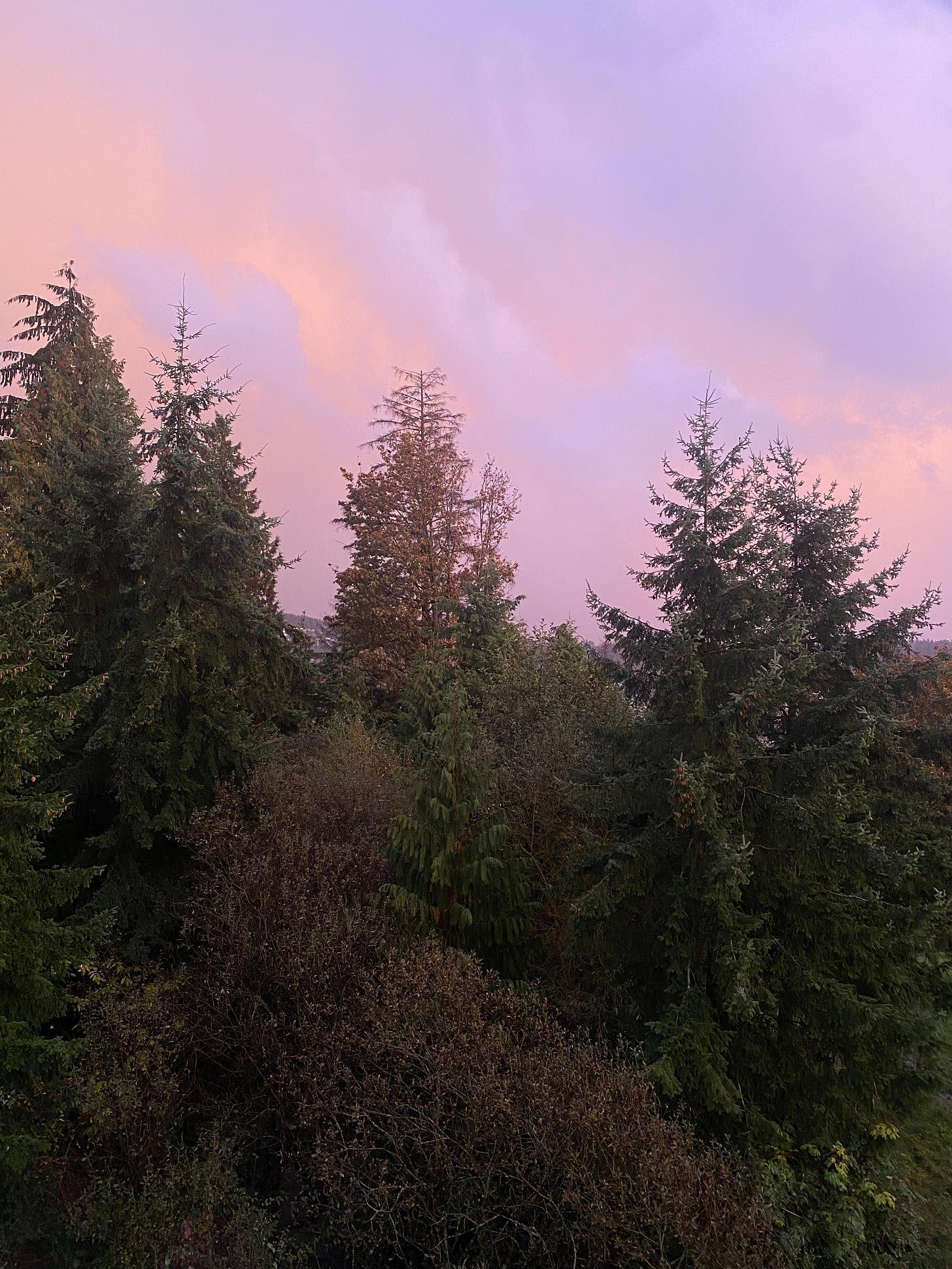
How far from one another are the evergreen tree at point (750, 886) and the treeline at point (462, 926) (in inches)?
2.7

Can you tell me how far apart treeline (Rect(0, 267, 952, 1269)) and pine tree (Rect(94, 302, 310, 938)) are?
82mm

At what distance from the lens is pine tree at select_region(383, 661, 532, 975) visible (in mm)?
12625

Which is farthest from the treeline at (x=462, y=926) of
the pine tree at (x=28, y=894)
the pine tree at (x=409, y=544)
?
the pine tree at (x=409, y=544)

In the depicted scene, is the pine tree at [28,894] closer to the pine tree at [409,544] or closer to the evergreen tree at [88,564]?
the evergreen tree at [88,564]

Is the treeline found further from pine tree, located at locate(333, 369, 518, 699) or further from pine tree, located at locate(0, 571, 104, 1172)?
pine tree, located at locate(333, 369, 518, 699)

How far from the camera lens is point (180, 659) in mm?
13672

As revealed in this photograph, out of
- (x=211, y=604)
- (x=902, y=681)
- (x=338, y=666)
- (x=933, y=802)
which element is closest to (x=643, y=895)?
(x=902, y=681)

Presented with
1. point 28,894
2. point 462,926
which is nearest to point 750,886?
point 462,926

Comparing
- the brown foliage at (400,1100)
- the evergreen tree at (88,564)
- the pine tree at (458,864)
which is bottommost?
the brown foliage at (400,1100)

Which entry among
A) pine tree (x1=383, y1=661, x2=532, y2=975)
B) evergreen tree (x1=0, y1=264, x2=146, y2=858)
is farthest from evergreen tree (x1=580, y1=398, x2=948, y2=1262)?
evergreen tree (x1=0, y1=264, x2=146, y2=858)

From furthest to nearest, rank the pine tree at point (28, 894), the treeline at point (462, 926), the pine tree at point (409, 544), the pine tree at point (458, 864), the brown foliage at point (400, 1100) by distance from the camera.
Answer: the pine tree at point (409, 544)
the pine tree at point (458, 864)
the pine tree at point (28, 894)
the treeline at point (462, 926)
the brown foliage at point (400, 1100)

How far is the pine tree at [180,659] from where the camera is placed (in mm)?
12852

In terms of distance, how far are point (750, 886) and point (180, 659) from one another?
11544 mm

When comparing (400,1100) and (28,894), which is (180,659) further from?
(400,1100)
